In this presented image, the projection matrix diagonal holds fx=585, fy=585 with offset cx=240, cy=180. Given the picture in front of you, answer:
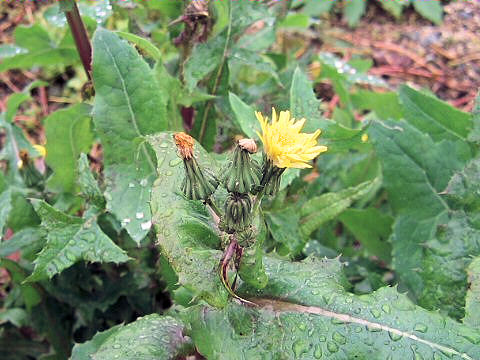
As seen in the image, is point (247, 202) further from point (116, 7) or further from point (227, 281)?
point (116, 7)

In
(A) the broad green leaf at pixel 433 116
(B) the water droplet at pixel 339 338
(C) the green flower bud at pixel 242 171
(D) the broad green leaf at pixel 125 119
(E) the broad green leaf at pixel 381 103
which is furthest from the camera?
(E) the broad green leaf at pixel 381 103

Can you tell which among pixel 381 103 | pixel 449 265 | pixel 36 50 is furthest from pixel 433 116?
pixel 36 50

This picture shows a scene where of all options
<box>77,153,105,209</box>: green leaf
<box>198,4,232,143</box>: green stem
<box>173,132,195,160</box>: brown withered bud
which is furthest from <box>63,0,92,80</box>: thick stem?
<box>173,132,195,160</box>: brown withered bud

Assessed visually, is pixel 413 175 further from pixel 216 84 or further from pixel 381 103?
pixel 216 84

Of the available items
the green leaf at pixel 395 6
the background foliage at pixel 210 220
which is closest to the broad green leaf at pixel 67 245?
the background foliage at pixel 210 220

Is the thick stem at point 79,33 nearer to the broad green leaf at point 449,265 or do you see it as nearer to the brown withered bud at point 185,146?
the brown withered bud at point 185,146

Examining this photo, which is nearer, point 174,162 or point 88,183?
point 174,162

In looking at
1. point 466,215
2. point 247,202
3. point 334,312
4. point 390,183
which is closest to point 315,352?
point 334,312
